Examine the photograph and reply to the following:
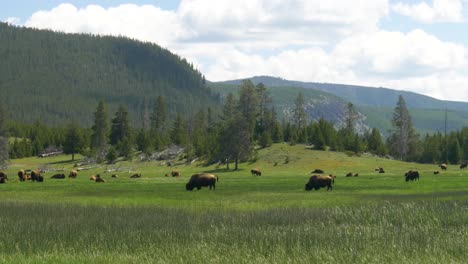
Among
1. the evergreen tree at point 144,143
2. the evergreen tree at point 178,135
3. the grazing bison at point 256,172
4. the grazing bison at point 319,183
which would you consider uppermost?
the evergreen tree at point 178,135

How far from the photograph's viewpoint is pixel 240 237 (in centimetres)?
1891

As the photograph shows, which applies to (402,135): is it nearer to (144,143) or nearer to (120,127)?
(144,143)

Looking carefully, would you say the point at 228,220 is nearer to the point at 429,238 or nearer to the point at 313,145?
the point at 429,238

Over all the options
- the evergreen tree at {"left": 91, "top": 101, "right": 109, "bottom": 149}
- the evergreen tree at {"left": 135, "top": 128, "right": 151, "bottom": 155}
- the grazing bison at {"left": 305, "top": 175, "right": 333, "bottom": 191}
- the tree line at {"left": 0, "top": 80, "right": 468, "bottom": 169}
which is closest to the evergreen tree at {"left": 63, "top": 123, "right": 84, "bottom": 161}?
the tree line at {"left": 0, "top": 80, "right": 468, "bottom": 169}

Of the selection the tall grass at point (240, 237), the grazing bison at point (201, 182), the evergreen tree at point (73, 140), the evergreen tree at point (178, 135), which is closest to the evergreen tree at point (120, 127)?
the evergreen tree at point (178, 135)

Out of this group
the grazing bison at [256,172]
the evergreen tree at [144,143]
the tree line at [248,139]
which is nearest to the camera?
the grazing bison at [256,172]

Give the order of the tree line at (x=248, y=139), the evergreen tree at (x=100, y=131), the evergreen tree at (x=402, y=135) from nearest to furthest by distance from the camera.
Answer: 1. the tree line at (x=248, y=139)
2. the evergreen tree at (x=402, y=135)
3. the evergreen tree at (x=100, y=131)

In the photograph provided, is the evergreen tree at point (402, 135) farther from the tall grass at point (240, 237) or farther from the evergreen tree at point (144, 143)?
the tall grass at point (240, 237)

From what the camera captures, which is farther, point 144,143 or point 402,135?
point 402,135

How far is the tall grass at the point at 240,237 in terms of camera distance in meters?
15.3

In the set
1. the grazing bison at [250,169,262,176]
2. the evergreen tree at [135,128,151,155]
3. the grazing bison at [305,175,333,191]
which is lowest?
the grazing bison at [250,169,262,176]

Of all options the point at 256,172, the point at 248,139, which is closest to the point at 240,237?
the point at 256,172

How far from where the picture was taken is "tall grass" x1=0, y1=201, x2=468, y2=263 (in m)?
15.3

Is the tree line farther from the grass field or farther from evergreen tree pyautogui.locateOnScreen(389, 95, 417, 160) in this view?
A: the grass field
